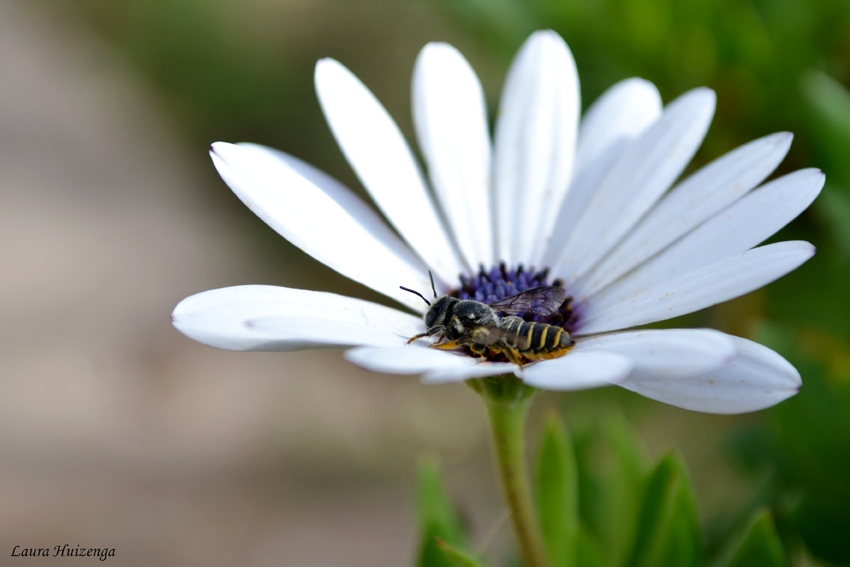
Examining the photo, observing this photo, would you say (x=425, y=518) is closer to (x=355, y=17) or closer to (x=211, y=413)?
(x=211, y=413)

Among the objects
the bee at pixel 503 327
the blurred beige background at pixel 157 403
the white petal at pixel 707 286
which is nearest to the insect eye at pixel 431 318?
the bee at pixel 503 327

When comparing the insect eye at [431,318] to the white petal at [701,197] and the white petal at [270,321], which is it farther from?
the white petal at [701,197]

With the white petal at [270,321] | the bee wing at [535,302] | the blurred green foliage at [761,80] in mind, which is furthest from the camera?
the blurred green foliage at [761,80]

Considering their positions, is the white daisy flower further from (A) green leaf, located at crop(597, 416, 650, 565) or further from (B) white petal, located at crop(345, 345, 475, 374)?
(A) green leaf, located at crop(597, 416, 650, 565)

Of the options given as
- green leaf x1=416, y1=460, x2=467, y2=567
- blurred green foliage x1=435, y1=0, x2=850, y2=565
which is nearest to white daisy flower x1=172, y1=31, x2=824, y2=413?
green leaf x1=416, y1=460, x2=467, y2=567

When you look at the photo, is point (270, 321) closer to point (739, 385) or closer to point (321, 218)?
point (321, 218)
